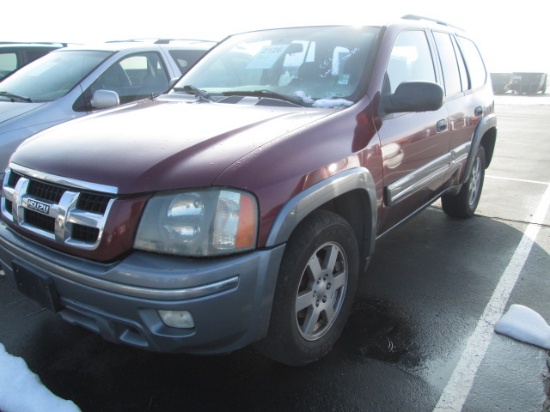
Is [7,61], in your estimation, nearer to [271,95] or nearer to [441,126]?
[271,95]

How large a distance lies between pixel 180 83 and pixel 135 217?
197 centimetres

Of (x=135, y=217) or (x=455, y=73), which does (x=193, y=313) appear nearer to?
(x=135, y=217)

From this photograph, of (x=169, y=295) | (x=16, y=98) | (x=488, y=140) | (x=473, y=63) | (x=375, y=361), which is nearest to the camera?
(x=169, y=295)

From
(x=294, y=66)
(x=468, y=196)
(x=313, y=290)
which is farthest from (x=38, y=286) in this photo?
(x=468, y=196)

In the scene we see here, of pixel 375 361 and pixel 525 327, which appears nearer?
pixel 375 361

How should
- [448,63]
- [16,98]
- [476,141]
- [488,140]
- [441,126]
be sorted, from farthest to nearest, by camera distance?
1. [488,140]
2. [16,98]
3. [476,141]
4. [448,63]
5. [441,126]

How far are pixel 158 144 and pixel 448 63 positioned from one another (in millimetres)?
2839

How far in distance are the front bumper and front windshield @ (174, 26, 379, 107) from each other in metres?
1.27

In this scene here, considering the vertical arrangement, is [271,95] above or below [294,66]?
below

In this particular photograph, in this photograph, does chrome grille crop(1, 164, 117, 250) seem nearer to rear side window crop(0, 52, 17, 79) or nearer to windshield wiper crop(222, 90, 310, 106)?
windshield wiper crop(222, 90, 310, 106)

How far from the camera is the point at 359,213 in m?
2.78

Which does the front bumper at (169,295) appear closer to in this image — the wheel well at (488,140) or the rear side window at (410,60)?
the rear side window at (410,60)

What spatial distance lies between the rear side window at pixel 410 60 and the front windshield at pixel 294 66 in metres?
0.22

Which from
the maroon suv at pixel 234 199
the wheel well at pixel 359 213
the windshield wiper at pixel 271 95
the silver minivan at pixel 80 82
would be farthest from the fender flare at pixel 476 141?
the silver minivan at pixel 80 82
